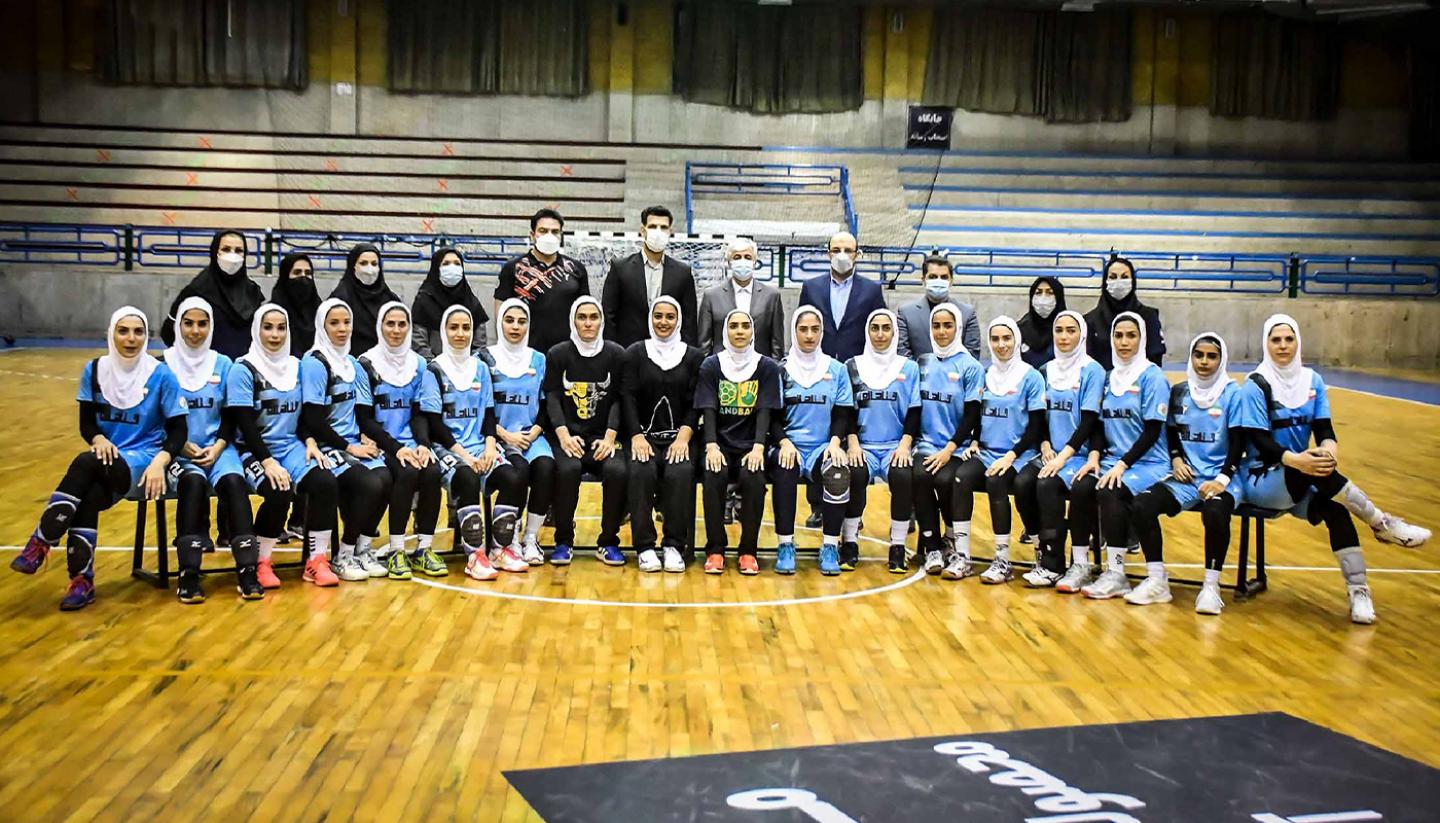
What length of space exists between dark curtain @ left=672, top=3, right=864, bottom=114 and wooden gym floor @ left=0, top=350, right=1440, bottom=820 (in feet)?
52.7

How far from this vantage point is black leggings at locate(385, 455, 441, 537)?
6258 millimetres

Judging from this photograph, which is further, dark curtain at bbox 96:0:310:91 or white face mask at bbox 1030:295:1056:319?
dark curtain at bbox 96:0:310:91

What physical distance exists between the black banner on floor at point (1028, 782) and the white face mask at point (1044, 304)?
3.42 metres

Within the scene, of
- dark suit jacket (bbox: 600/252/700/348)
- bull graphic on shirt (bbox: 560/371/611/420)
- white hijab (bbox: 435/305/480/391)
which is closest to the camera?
white hijab (bbox: 435/305/480/391)

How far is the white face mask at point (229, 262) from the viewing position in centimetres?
666

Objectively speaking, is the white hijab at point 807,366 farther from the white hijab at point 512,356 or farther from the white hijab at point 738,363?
the white hijab at point 512,356

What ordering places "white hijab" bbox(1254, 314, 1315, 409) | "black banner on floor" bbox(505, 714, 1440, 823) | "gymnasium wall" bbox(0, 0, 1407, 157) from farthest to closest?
"gymnasium wall" bbox(0, 0, 1407, 157)
"white hijab" bbox(1254, 314, 1315, 409)
"black banner on floor" bbox(505, 714, 1440, 823)

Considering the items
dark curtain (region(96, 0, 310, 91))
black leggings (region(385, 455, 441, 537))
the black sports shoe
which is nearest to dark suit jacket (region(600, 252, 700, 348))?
black leggings (region(385, 455, 441, 537))

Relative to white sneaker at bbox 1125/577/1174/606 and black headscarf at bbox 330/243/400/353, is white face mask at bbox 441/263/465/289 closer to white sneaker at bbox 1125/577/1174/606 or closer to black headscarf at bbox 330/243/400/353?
black headscarf at bbox 330/243/400/353

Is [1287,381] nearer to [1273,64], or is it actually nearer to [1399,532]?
[1399,532]

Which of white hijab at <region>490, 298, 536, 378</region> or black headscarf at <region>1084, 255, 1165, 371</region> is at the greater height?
black headscarf at <region>1084, 255, 1165, 371</region>

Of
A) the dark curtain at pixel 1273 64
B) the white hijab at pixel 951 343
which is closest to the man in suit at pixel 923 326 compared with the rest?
the white hijab at pixel 951 343

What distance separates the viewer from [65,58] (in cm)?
2116

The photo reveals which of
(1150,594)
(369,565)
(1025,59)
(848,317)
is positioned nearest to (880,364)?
(848,317)
